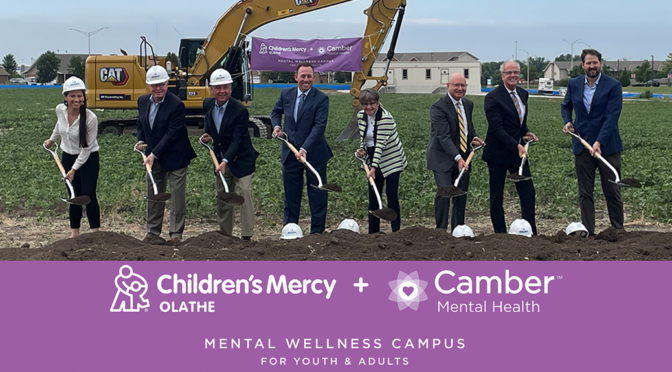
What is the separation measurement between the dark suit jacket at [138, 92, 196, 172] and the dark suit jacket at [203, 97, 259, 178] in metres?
0.28

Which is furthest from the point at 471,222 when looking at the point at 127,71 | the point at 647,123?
the point at 647,123

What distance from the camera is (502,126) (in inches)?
306

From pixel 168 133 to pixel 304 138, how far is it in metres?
1.30

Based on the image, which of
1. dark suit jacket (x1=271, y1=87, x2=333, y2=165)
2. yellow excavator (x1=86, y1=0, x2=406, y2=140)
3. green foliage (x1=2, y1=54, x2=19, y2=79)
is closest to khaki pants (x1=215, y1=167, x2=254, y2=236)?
dark suit jacket (x1=271, y1=87, x2=333, y2=165)

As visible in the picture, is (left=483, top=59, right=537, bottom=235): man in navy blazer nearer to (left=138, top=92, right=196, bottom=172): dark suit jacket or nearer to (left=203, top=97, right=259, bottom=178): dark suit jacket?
(left=203, top=97, right=259, bottom=178): dark suit jacket

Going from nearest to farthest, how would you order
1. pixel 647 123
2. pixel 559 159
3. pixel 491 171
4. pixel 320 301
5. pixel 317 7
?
pixel 320 301 → pixel 491 171 → pixel 559 159 → pixel 317 7 → pixel 647 123

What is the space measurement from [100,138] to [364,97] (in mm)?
13211

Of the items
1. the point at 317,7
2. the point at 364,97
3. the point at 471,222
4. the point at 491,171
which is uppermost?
the point at 317,7

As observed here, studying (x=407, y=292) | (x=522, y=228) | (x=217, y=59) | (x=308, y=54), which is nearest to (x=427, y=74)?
(x=308, y=54)

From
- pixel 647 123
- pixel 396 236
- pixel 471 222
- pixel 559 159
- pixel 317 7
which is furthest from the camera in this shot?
pixel 647 123

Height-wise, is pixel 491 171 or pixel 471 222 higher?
pixel 491 171

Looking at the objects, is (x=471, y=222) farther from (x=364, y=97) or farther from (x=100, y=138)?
(x=100, y=138)

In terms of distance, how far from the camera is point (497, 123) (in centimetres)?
775

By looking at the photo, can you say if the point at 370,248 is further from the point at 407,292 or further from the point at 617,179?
the point at 617,179
